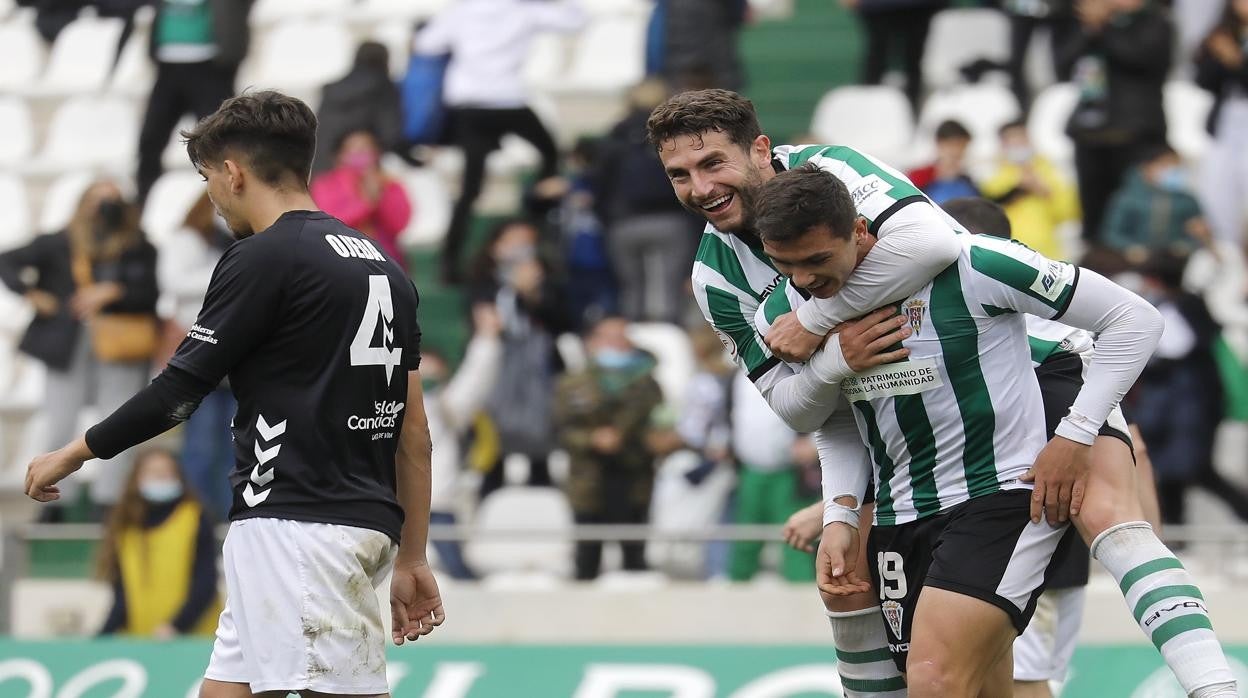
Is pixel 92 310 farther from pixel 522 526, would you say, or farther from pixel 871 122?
pixel 871 122

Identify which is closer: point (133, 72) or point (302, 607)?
point (302, 607)

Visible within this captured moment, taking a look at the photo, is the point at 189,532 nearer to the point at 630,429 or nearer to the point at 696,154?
the point at 630,429

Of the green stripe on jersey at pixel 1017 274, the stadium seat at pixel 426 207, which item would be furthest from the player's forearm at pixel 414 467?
the stadium seat at pixel 426 207

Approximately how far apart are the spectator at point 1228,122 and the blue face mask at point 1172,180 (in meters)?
0.91

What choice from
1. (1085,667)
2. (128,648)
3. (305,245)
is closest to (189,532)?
(128,648)

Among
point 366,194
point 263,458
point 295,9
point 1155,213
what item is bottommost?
point 263,458

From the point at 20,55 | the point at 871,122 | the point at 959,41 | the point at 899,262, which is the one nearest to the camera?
the point at 899,262

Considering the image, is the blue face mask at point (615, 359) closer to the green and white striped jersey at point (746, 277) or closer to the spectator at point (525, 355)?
the spectator at point (525, 355)

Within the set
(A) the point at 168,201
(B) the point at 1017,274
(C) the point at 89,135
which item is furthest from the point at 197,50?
(B) the point at 1017,274

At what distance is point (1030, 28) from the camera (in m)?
11.6

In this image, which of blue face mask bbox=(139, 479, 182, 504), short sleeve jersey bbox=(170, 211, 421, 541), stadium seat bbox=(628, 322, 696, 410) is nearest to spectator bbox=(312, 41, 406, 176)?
stadium seat bbox=(628, 322, 696, 410)

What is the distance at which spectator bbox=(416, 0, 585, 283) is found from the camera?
11.5 meters

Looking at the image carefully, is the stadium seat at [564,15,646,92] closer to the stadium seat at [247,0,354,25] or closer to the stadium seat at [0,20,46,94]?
the stadium seat at [247,0,354,25]

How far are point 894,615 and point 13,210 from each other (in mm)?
10360
